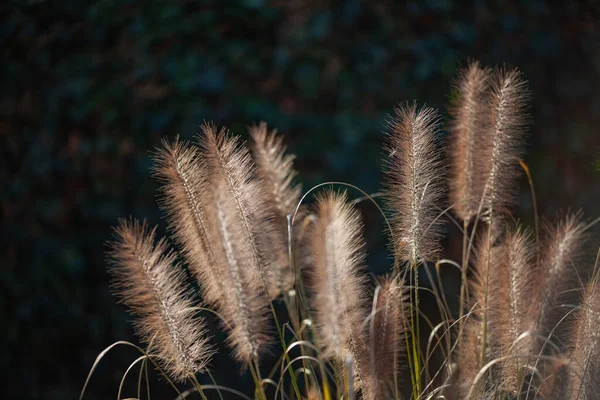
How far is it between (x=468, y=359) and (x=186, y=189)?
1.91 feet

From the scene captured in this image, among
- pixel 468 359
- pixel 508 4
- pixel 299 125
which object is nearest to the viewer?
pixel 468 359

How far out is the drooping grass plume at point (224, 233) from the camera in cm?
124

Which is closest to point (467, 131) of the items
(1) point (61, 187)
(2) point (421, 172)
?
(2) point (421, 172)

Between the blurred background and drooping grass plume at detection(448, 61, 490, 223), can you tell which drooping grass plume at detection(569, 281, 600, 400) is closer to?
drooping grass plume at detection(448, 61, 490, 223)

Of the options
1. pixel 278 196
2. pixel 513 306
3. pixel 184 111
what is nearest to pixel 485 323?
pixel 513 306

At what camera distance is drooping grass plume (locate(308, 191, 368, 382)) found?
1134 mm

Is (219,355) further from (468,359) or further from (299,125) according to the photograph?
(468,359)

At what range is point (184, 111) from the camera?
8.00ft

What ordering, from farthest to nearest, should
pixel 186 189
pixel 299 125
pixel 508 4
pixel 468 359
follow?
1. pixel 508 4
2. pixel 299 125
3. pixel 468 359
4. pixel 186 189

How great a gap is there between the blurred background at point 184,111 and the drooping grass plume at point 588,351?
1157 millimetres

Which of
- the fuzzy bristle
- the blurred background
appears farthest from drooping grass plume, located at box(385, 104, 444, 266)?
the blurred background

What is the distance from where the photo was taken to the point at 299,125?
2439 mm

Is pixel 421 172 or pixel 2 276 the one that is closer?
pixel 421 172

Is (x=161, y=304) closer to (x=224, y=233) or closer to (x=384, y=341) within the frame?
(x=224, y=233)
